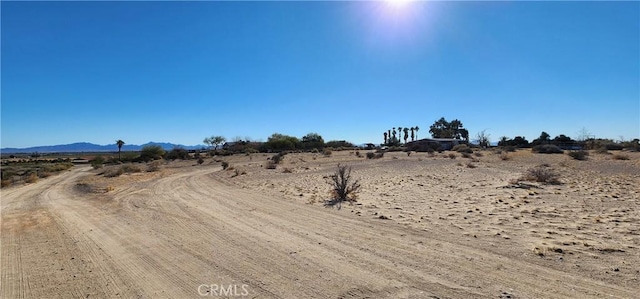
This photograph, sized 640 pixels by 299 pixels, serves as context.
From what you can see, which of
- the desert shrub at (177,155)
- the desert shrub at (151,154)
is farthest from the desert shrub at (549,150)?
the desert shrub at (151,154)

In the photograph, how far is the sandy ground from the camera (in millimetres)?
5047

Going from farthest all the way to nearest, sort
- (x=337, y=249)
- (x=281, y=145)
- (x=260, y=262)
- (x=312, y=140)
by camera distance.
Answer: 1. (x=312, y=140)
2. (x=281, y=145)
3. (x=337, y=249)
4. (x=260, y=262)

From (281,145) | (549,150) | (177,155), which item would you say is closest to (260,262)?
(549,150)

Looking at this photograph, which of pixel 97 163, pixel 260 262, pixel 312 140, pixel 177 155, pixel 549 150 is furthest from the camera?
pixel 312 140

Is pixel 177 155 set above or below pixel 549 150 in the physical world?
below

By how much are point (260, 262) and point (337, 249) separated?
145 cm

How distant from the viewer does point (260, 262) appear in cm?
619

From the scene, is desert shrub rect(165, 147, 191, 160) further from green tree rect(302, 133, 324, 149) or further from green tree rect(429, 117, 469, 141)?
green tree rect(429, 117, 469, 141)

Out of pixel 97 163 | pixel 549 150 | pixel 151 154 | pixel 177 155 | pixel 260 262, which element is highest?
pixel 549 150

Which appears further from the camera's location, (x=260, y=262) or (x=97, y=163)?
(x=97, y=163)

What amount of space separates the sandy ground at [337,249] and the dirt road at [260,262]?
27 mm

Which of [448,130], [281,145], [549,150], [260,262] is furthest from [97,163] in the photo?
[448,130]

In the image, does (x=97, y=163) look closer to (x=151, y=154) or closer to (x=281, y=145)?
(x=151, y=154)

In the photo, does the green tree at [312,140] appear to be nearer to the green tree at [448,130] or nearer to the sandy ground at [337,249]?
the green tree at [448,130]
